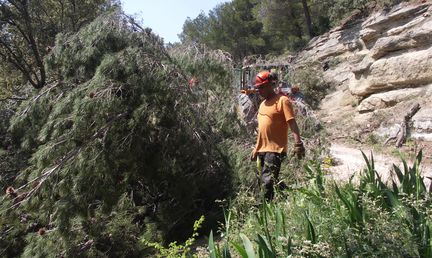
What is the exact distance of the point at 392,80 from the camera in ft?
29.1

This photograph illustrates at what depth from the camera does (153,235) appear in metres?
4.77

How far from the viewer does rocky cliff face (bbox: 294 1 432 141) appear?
26.2 ft

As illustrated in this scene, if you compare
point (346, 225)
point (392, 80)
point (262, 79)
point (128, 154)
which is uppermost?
point (262, 79)

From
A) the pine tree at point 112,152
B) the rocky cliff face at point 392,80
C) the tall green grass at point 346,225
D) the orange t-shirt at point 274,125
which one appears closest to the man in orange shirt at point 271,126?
the orange t-shirt at point 274,125

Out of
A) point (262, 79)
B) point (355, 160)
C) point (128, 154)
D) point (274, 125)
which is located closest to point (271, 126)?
point (274, 125)

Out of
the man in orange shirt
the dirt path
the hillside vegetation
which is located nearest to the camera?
Result: the man in orange shirt

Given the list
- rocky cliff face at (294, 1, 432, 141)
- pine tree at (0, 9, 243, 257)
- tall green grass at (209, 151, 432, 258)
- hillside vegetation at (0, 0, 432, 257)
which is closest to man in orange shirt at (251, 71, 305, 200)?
hillside vegetation at (0, 0, 432, 257)

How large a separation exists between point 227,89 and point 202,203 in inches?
80.0

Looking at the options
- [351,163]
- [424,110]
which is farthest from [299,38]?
[351,163]

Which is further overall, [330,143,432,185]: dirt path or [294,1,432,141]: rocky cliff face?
[294,1,432,141]: rocky cliff face

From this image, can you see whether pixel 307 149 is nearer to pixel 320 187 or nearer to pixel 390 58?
pixel 320 187

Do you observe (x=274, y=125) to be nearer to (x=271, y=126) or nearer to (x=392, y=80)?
(x=271, y=126)

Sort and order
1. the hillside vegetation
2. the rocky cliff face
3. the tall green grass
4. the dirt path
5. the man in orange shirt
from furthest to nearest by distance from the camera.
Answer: the rocky cliff face < the dirt path < the hillside vegetation < the man in orange shirt < the tall green grass

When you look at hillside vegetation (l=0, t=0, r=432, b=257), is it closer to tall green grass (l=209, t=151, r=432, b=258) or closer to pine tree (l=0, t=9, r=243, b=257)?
pine tree (l=0, t=9, r=243, b=257)
